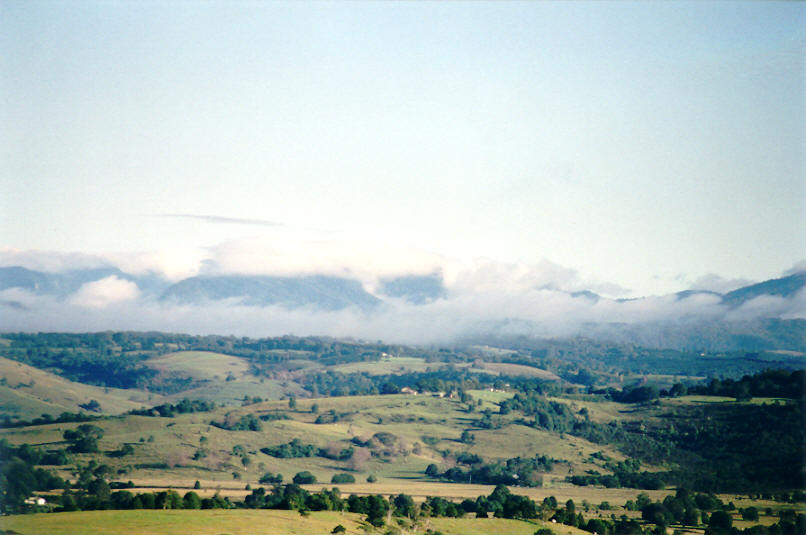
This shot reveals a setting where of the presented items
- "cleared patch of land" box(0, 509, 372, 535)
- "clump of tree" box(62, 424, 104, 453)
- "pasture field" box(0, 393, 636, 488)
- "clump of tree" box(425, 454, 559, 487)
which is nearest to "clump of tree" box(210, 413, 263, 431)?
"pasture field" box(0, 393, 636, 488)

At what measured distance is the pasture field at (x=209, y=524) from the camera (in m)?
63.9

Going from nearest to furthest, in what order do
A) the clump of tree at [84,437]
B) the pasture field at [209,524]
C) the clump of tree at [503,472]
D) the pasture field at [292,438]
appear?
the pasture field at [209,524] < the pasture field at [292,438] < the clump of tree at [84,437] < the clump of tree at [503,472]

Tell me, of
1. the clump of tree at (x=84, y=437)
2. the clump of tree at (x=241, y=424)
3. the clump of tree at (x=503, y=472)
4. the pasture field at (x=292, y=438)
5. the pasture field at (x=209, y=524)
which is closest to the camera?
the pasture field at (x=209, y=524)

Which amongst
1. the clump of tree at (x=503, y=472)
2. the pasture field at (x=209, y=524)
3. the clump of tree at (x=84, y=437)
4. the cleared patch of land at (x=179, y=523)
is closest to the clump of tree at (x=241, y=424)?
the clump of tree at (x=84, y=437)

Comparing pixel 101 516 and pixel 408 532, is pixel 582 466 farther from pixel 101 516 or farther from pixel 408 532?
pixel 101 516

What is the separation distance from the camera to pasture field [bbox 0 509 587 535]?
63.9 meters

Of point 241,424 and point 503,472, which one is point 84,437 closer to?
point 241,424

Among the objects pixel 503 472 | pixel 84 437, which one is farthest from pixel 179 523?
pixel 503 472

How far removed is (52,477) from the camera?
113 meters

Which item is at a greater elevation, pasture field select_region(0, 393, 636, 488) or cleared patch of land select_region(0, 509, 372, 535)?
cleared patch of land select_region(0, 509, 372, 535)

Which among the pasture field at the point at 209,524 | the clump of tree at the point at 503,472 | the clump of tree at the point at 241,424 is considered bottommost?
the clump of tree at the point at 503,472

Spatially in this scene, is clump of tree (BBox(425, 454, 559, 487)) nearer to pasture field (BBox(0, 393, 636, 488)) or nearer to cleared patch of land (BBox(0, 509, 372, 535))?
pasture field (BBox(0, 393, 636, 488))

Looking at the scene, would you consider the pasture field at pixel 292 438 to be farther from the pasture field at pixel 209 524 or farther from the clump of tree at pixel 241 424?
the pasture field at pixel 209 524

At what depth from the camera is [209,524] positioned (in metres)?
69.4
